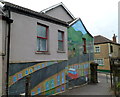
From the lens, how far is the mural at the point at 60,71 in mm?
6516

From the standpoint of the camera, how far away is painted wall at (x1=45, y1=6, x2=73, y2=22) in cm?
1243

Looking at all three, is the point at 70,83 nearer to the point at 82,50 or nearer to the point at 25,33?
the point at 82,50

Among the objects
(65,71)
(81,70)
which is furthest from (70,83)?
(81,70)

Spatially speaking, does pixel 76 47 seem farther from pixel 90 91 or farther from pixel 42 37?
pixel 42 37

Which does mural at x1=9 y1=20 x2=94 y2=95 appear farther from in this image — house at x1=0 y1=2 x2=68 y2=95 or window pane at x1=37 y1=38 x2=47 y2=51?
window pane at x1=37 y1=38 x2=47 y2=51

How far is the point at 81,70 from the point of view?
13.8m

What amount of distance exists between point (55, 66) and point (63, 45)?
234 centimetres

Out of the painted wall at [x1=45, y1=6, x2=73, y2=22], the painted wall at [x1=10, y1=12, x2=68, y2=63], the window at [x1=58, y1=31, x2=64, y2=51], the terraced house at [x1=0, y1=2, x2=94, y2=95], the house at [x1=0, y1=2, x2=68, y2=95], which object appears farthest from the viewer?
the painted wall at [x1=45, y1=6, x2=73, y2=22]

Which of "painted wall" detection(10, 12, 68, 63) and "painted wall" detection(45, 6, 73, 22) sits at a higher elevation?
"painted wall" detection(45, 6, 73, 22)

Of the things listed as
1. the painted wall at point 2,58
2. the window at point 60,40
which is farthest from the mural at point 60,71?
the window at point 60,40

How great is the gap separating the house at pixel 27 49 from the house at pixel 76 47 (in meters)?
1.94

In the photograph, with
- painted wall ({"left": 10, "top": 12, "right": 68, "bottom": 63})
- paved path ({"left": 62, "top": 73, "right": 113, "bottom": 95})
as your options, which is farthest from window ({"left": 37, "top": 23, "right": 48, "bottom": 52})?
paved path ({"left": 62, "top": 73, "right": 113, "bottom": 95})

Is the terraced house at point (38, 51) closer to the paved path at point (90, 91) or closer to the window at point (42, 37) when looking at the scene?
the window at point (42, 37)

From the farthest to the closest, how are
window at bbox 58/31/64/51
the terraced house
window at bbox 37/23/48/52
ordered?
window at bbox 58/31/64/51 → window at bbox 37/23/48/52 → the terraced house
